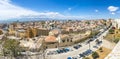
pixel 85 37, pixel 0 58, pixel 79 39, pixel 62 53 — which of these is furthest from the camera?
pixel 85 37

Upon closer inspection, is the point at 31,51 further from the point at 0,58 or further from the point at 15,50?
the point at 0,58

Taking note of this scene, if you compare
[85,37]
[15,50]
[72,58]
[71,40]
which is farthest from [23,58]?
[85,37]

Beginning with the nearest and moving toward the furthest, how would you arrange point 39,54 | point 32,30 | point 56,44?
point 39,54 < point 56,44 < point 32,30

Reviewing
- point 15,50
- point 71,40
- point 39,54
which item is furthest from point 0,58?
point 71,40

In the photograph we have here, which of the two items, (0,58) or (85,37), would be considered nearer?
(0,58)

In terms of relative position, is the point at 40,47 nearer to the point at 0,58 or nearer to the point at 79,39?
the point at 0,58

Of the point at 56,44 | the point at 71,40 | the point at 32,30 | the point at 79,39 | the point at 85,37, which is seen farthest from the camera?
the point at 32,30

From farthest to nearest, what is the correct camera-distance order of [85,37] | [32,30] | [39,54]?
[32,30] → [85,37] → [39,54]

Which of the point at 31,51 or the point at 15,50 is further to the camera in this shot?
the point at 31,51
